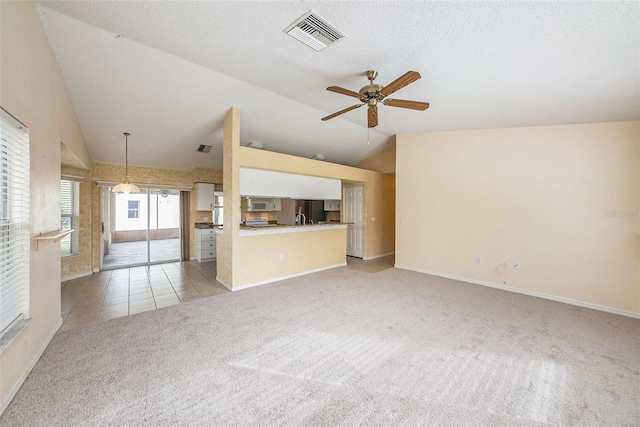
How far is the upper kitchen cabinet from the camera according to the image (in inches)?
174

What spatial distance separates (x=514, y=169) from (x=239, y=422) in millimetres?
5032

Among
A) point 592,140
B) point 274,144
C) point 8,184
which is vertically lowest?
point 8,184

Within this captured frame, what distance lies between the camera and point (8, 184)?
6.05ft

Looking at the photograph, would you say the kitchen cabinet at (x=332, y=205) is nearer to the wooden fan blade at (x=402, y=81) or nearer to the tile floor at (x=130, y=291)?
the tile floor at (x=130, y=291)

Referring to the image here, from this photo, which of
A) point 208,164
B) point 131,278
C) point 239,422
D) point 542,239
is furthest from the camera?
point 208,164

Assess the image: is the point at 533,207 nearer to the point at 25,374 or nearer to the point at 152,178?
the point at 25,374

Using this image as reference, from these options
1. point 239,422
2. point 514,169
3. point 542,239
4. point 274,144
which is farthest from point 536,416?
point 274,144

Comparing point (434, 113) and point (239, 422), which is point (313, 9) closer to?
point (434, 113)

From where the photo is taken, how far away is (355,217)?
22.9 ft

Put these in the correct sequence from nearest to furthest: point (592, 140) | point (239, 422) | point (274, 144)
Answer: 1. point (239, 422)
2. point (592, 140)
3. point (274, 144)

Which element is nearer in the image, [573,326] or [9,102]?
[9,102]

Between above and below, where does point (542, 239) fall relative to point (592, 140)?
below

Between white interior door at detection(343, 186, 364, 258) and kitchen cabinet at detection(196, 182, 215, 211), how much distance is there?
3.67m

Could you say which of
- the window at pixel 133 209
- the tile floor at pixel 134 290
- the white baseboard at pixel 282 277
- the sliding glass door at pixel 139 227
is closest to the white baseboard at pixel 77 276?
the tile floor at pixel 134 290
